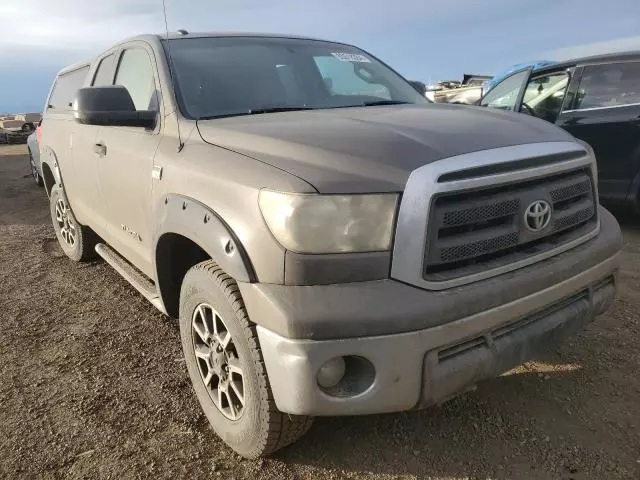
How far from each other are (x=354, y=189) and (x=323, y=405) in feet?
2.44

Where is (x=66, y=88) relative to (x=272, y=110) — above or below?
below

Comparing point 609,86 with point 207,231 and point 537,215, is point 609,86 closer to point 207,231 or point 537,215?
point 537,215

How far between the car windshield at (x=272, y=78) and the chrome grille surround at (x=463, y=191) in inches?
47.0

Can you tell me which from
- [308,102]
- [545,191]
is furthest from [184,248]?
[545,191]

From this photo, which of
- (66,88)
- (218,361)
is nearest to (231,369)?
(218,361)

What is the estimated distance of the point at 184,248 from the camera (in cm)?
266

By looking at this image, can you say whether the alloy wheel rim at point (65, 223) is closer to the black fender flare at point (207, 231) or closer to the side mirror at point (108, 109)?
the side mirror at point (108, 109)

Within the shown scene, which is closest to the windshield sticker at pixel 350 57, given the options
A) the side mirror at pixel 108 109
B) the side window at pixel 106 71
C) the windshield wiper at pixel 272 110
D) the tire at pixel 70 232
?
the windshield wiper at pixel 272 110

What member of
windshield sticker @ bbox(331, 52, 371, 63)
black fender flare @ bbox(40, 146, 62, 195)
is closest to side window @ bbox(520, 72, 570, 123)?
windshield sticker @ bbox(331, 52, 371, 63)

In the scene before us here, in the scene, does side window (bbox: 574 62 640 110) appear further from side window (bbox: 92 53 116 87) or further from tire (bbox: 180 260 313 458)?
tire (bbox: 180 260 313 458)

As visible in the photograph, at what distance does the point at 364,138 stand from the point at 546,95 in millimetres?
4595

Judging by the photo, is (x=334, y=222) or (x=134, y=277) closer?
(x=334, y=222)

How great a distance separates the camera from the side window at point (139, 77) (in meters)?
2.96

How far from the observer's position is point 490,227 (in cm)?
199
